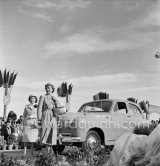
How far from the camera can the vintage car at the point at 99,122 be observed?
12008 millimetres

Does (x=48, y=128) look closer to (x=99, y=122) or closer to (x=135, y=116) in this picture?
(x=99, y=122)

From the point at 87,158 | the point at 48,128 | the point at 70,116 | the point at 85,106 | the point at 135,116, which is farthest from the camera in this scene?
the point at 135,116

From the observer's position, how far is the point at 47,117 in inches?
398

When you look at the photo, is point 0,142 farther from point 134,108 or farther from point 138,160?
point 138,160

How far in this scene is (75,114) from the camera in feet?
40.1

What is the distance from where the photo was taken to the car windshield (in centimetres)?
1316

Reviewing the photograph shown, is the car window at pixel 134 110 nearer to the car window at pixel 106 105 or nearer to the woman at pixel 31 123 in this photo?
the car window at pixel 106 105

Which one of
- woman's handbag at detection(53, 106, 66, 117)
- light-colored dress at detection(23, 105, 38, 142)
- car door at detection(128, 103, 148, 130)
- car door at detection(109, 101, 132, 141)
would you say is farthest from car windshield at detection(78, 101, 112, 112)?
woman's handbag at detection(53, 106, 66, 117)

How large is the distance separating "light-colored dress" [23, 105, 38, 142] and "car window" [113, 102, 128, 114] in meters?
3.30

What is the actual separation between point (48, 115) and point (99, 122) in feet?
9.21

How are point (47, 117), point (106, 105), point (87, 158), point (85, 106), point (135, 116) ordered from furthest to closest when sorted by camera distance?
1. point (135, 116)
2. point (85, 106)
3. point (106, 105)
4. point (47, 117)
5. point (87, 158)

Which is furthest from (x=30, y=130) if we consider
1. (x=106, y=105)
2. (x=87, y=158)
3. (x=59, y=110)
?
(x=87, y=158)

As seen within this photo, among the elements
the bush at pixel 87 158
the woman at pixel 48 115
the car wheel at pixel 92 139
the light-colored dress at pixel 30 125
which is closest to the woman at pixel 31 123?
the light-colored dress at pixel 30 125

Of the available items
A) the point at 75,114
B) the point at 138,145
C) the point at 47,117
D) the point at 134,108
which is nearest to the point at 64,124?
the point at 75,114
